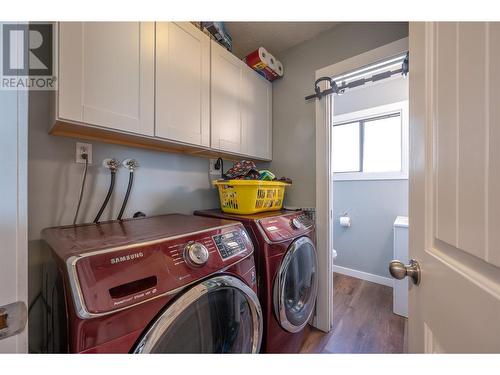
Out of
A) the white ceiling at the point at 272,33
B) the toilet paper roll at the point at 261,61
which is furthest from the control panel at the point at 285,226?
the white ceiling at the point at 272,33

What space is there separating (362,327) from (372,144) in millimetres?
2081

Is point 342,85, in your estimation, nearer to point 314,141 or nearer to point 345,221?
point 314,141

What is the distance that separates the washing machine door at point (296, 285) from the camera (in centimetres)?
110

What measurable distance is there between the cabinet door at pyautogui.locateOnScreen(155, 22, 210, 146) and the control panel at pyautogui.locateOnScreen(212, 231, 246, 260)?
647 millimetres

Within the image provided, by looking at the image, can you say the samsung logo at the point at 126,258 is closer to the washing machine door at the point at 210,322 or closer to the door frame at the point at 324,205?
the washing machine door at the point at 210,322

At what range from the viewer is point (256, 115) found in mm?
1730

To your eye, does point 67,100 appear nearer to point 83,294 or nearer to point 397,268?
point 83,294

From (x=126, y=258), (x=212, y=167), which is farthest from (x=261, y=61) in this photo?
(x=126, y=258)

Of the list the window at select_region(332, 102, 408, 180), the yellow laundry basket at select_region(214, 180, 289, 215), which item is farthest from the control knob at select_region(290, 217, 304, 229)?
the window at select_region(332, 102, 408, 180)

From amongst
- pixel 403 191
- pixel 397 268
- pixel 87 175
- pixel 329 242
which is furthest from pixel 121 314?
pixel 403 191

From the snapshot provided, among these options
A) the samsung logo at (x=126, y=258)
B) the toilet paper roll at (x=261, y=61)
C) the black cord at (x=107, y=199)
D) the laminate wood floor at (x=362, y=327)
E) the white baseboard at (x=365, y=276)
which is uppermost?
the toilet paper roll at (x=261, y=61)

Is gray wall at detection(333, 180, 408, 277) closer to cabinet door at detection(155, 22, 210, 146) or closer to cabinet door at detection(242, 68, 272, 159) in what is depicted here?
cabinet door at detection(242, 68, 272, 159)

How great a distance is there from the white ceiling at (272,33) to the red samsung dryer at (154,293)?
1556 millimetres

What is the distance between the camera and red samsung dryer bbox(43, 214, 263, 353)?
49cm
